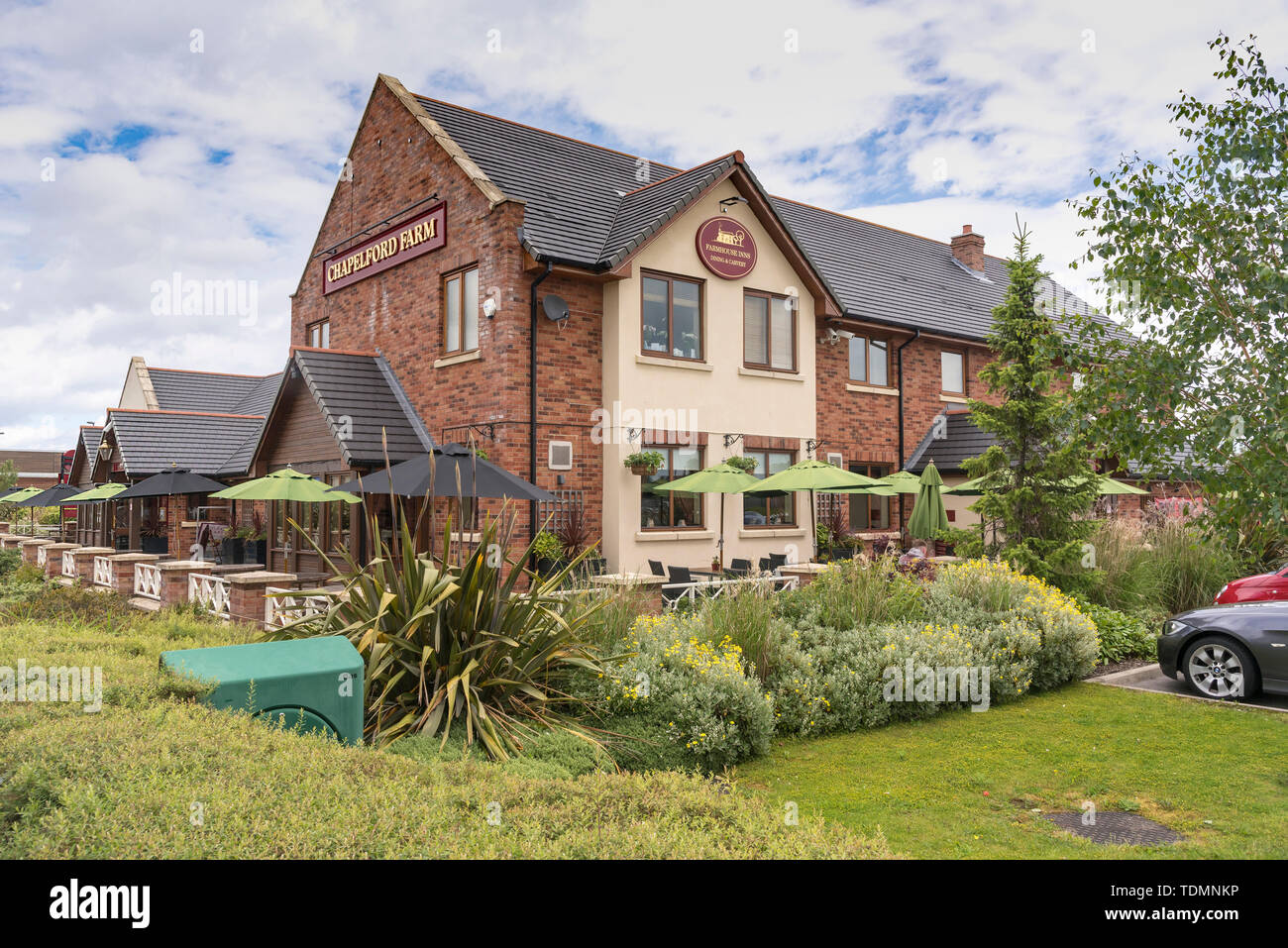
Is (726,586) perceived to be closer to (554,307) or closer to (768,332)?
(554,307)

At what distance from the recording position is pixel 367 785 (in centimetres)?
382

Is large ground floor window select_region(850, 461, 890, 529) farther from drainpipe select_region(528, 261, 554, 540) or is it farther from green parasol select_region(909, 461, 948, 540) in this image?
drainpipe select_region(528, 261, 554, 540)

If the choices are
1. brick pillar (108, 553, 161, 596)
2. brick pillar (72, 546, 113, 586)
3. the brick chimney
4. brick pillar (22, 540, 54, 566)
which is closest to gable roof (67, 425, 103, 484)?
brick pillar (22, 540, 54, 566)

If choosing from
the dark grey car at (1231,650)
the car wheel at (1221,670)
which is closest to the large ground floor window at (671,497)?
the dark grey car at (1231,650)

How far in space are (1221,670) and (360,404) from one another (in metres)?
14.5

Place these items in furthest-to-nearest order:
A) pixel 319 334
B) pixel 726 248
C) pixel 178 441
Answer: pixel 178 441, pixel 319 334, pixel 726 248

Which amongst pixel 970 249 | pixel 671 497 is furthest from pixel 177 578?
pixel 970 249

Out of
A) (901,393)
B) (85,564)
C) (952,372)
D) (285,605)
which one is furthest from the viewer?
(952,372)

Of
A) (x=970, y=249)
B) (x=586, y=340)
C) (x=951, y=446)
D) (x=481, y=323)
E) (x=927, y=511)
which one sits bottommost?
(x=927, y=511)

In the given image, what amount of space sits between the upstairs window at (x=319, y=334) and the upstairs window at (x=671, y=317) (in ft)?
29.0

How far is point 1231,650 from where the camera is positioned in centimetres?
988

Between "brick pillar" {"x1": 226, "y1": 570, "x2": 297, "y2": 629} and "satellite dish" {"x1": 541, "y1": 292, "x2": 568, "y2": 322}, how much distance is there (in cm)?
636

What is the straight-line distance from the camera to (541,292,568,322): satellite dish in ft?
51.6
